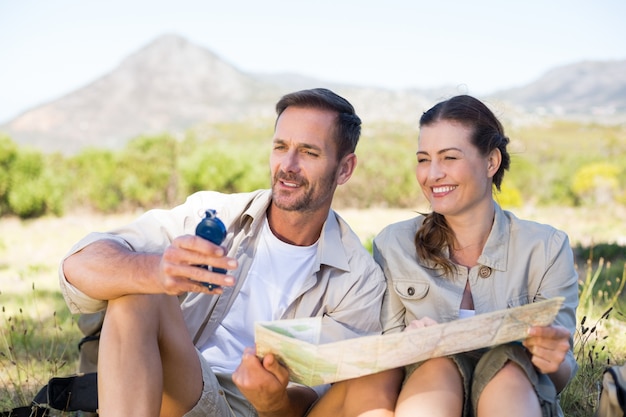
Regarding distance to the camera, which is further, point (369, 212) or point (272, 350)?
point (369, 212)

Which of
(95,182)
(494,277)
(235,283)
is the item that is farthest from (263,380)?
(95,182)

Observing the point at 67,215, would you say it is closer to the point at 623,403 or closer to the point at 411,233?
the point at 411,233

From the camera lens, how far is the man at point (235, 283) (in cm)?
212

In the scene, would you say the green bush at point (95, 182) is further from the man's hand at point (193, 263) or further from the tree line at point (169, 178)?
the man's hand at point (193, 263)

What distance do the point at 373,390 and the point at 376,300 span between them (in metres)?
0.47

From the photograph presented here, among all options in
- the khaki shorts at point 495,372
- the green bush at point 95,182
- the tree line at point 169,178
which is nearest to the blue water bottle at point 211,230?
the khaki shorts at point 495,372

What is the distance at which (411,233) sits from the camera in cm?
278

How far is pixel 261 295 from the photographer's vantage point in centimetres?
278

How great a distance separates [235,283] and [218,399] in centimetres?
48

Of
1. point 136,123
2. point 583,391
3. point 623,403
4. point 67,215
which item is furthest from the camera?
point 136,123

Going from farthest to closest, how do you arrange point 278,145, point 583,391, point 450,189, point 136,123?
point 136,123, point 583,391, point 278,145, point 450,189

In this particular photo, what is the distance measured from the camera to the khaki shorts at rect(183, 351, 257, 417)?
7.90 ft

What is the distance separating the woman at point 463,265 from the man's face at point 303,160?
36 cm

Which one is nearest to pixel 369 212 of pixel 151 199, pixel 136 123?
pixel 151 199
